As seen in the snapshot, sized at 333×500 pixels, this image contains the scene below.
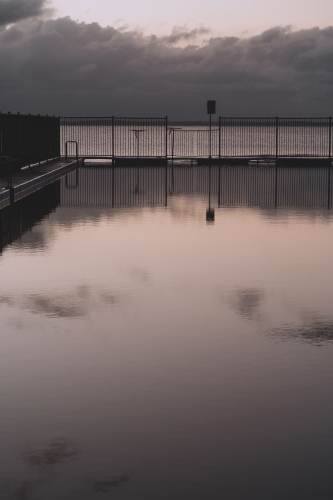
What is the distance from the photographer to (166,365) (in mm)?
7629

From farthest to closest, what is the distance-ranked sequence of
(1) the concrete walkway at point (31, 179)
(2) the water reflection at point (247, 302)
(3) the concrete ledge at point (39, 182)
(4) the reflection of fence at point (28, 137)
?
(4) the reflection of fence at point (28, 137), (3) the concrete ledge at point (39, 182), (1) the concrete walkway at point (31, 179), (2) the water reflection at point (247, 302)

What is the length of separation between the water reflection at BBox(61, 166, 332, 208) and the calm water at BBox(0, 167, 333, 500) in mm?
7579

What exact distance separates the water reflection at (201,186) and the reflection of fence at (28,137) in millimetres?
1944

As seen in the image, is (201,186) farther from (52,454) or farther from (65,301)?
(52,454)

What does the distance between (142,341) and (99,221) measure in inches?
435

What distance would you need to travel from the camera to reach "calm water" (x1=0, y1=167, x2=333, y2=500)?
17.6ft

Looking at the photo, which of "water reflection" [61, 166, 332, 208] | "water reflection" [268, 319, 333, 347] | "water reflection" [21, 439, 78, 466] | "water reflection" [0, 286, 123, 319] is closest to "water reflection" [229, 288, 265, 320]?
"water reflection" [268, 319, 333, 347]

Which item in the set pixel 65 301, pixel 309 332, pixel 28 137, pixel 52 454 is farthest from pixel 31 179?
pixel 52 454

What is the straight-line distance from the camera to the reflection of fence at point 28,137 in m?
31.6

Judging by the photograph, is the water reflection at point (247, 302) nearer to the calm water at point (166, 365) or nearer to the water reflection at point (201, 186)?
the calm water at point (166, 365)

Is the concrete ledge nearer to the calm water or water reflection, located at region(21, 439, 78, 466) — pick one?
the calm water

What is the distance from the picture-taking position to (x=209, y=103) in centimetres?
4522

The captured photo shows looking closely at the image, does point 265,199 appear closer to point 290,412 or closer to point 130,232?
point 130,232

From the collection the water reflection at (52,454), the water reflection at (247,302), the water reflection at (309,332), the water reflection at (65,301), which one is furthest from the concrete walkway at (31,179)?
the water reflection at (52,454)
